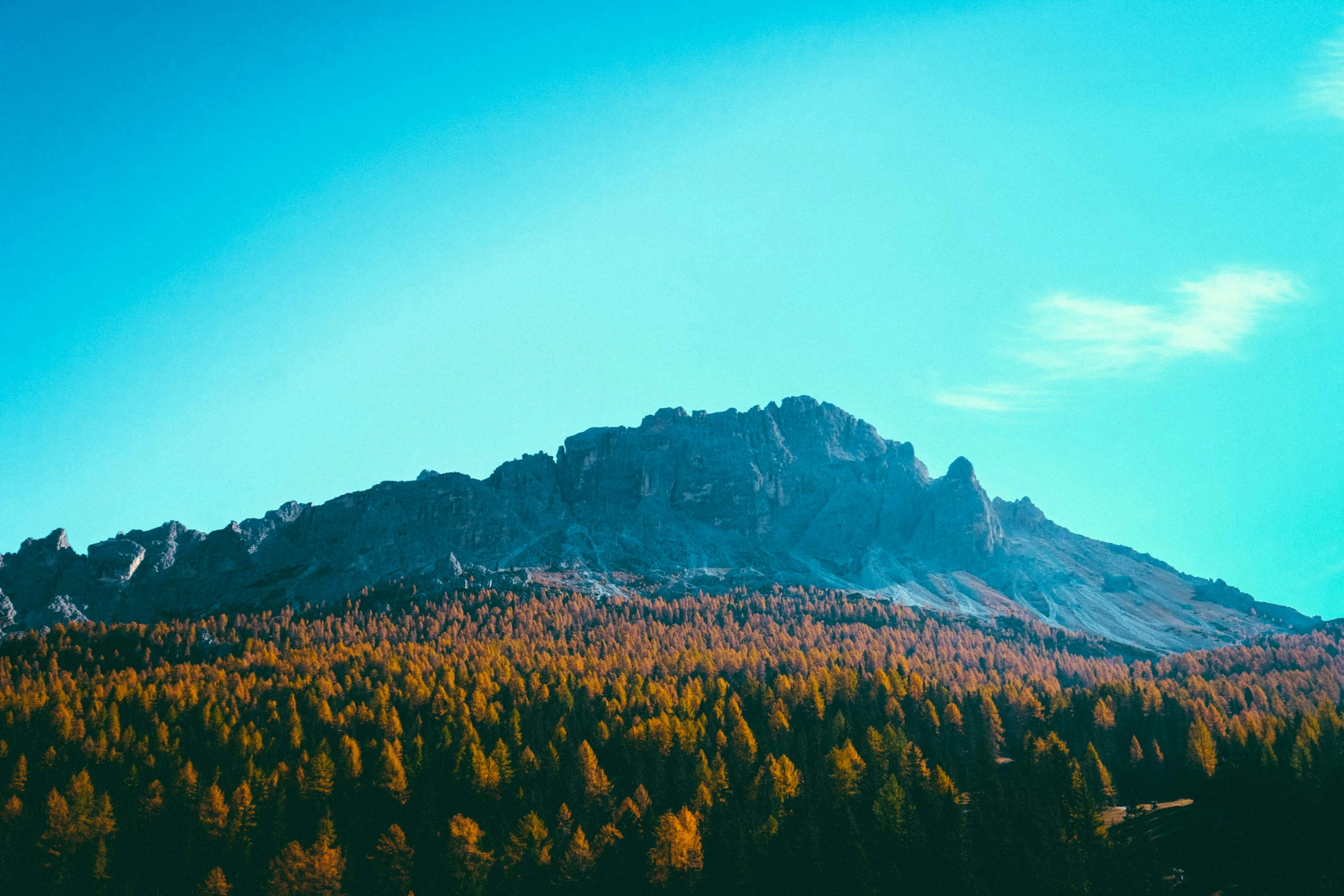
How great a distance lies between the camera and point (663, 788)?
4764 inches

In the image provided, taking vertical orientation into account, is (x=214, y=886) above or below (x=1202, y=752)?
below

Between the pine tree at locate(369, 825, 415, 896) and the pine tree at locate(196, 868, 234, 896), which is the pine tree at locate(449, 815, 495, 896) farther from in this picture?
the pine tree at locate(196, 868, 234, 896)

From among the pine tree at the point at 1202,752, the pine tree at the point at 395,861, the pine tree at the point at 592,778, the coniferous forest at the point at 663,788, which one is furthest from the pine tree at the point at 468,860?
the pine tree at the point at 1202,752

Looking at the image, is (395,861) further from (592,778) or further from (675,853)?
(675,853)

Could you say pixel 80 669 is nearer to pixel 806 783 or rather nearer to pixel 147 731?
pixel 147 731

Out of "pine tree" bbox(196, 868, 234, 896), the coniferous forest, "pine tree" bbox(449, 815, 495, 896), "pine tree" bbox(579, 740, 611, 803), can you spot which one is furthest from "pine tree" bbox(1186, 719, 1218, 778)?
"pine tree" bbox(196, 868, 234, 896)

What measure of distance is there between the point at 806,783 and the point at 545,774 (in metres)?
35.1

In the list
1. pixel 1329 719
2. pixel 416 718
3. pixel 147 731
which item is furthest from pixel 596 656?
pixel 1329 719

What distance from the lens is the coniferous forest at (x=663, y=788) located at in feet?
333

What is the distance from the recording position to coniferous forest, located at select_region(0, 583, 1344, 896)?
101375 millimetres

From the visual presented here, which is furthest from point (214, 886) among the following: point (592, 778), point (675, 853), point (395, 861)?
point (675, 853)

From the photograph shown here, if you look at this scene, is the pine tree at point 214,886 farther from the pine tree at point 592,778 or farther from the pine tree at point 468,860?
the pine tree at point 592,778

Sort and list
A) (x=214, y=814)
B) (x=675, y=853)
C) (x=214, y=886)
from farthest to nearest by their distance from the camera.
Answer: (x=214, y=814), (x=675, y=853), (x=214, y=886)

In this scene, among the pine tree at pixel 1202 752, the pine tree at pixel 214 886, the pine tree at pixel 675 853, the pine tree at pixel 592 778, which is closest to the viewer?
the pine tree at pixel 214 886
